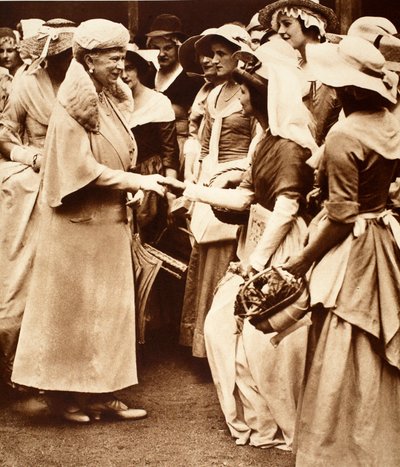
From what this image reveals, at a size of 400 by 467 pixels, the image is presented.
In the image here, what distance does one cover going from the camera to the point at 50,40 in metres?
4.80

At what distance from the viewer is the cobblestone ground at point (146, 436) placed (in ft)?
13.1

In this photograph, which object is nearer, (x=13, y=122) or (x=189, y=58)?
(x=13, y=122)

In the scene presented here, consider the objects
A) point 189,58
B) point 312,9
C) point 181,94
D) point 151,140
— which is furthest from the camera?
point 181,94

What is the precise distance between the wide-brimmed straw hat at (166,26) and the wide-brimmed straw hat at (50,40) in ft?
2.82

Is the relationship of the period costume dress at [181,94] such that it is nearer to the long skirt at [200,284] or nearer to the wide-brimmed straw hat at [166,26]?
the wide-brimmed straw hat at [166,26]

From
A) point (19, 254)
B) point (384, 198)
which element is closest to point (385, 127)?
point (384, 198)

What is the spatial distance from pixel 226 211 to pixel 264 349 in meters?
0.70

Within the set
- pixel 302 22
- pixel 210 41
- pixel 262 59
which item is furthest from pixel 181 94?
pixel 262 59

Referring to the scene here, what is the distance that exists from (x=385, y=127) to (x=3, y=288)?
2.44 m

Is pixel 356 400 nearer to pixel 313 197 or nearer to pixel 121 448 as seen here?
pixel 313 197

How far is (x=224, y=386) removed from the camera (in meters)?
4.21

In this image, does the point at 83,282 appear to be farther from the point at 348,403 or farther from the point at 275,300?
the point at 348,403

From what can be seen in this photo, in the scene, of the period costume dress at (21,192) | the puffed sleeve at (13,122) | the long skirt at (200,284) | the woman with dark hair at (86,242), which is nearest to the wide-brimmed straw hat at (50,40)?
the period costume dress at (21,192)

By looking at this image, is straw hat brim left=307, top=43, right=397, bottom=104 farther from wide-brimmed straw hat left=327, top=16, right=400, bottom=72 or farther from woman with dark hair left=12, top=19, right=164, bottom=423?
woman with dark hair left=12, top=19, right=164, bottom=423
